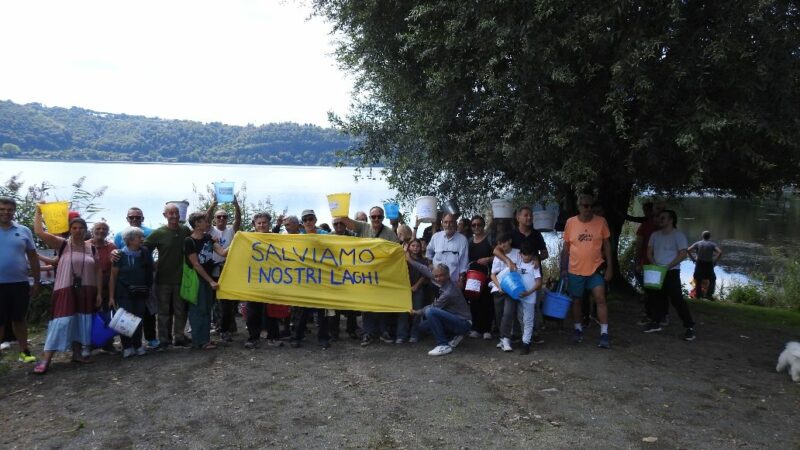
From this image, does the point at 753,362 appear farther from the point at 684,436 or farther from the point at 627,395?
the point at 684,436

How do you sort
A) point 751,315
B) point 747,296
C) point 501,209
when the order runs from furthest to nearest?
point 747,296, point 751,315, point 501,209

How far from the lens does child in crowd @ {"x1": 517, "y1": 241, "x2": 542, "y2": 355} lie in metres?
7.16

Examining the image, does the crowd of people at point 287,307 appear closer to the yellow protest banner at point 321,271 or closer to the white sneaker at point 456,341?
the white sneaker at point 456,341

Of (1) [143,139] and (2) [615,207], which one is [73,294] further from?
(1) [143,139]

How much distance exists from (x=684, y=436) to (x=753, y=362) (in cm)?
315

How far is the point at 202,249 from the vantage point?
7.34 metres

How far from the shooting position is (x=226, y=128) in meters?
95.7

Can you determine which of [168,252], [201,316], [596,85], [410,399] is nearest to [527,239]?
[596,85]

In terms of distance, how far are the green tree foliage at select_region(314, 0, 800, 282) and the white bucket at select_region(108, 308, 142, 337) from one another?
471 centimetres

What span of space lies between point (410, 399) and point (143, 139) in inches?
3532

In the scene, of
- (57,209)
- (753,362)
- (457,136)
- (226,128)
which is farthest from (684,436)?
(226,128)

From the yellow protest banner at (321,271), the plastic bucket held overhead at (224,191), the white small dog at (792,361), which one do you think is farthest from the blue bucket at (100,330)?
the white small dog at (792,361)

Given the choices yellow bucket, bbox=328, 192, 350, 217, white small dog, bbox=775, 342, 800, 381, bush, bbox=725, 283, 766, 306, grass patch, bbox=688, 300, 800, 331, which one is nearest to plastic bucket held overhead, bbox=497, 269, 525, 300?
yellow bucket, bbox=328, 192, 350, 217

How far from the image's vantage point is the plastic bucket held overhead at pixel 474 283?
759 cm
